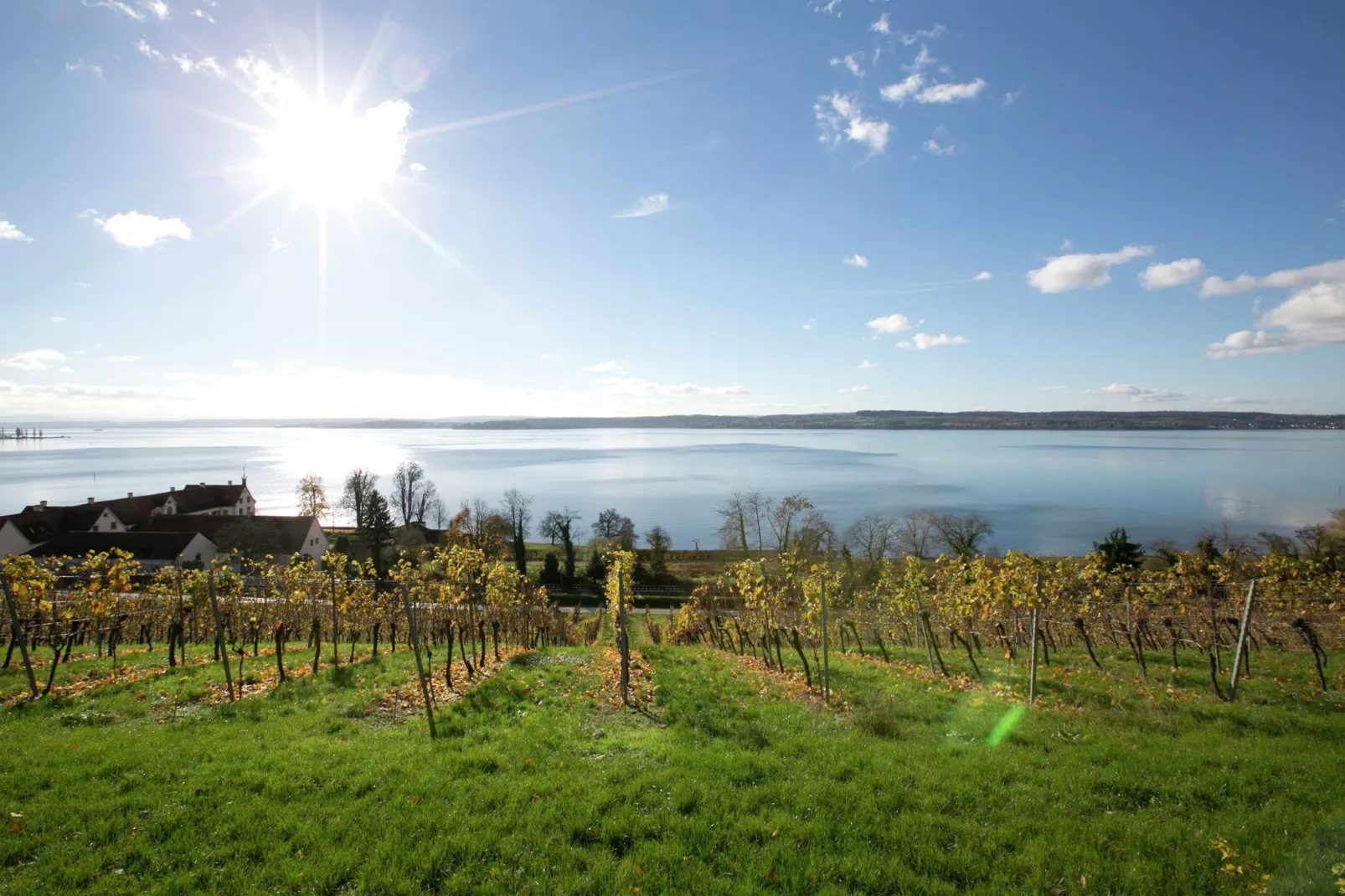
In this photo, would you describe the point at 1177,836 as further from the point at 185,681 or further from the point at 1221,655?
the point at 185,681

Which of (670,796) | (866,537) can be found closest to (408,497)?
(866,537)

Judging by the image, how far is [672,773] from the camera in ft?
20.2

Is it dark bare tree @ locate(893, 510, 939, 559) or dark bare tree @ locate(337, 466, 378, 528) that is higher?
dark bare tree @ locate(337, 466, 378, 528)

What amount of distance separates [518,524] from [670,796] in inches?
2185

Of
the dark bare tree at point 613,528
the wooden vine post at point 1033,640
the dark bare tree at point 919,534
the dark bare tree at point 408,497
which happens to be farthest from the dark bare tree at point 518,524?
the wooden vine post at point 1033,640

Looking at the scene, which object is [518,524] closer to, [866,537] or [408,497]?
[408,497]

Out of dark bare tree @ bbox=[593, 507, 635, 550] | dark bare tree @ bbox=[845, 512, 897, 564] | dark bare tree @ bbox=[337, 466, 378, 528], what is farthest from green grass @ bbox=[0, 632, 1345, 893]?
dark bare tree @ bbox=[337, 466, 378, 528]

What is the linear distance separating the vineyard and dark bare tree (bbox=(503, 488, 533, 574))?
3495 cm

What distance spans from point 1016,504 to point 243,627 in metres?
83.0

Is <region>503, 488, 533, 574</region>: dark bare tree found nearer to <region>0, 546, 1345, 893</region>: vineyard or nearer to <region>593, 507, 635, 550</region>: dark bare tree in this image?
<region>593, 507, 635, 550</region>: dark bare tree

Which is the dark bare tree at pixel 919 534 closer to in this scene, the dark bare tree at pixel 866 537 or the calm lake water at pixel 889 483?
the dark bare tree at pixel 866 537

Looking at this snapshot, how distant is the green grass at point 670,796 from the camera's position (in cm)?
452

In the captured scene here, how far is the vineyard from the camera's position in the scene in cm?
457

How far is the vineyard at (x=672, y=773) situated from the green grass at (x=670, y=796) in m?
0.03
